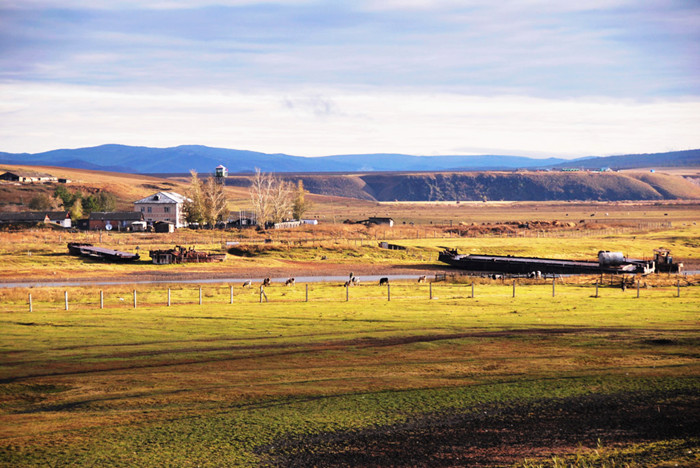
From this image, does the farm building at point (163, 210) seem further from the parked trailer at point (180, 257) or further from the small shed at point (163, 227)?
the parked trailer at point (180, 257)

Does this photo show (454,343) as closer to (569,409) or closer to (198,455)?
(569,409)

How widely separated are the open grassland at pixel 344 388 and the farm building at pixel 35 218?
10918 centimetres

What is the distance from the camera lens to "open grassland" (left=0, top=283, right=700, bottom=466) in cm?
1878

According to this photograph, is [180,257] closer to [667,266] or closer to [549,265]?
[549,265]

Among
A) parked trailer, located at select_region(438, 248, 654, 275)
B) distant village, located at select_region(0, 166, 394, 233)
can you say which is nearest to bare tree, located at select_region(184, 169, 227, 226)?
distant village, located at select_region(0, 166, 394, 233)

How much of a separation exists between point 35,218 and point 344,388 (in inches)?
5377

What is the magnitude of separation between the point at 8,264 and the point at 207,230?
59.6 metres

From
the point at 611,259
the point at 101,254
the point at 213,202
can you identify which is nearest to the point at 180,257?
the point at 101,254

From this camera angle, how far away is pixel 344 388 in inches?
973

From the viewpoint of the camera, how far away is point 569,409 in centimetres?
2206

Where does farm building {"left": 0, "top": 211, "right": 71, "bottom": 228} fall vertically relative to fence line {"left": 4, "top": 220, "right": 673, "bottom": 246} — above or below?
above

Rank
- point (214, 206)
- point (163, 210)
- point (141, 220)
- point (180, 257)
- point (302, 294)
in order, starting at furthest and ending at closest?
point (163, 210) → point (141, 220) → point (214, 206) → point (180, 257) → point (302, 294)

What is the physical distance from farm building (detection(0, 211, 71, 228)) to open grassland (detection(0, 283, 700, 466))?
109 m

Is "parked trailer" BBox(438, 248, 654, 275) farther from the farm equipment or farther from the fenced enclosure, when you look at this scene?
the fenced enclosure
